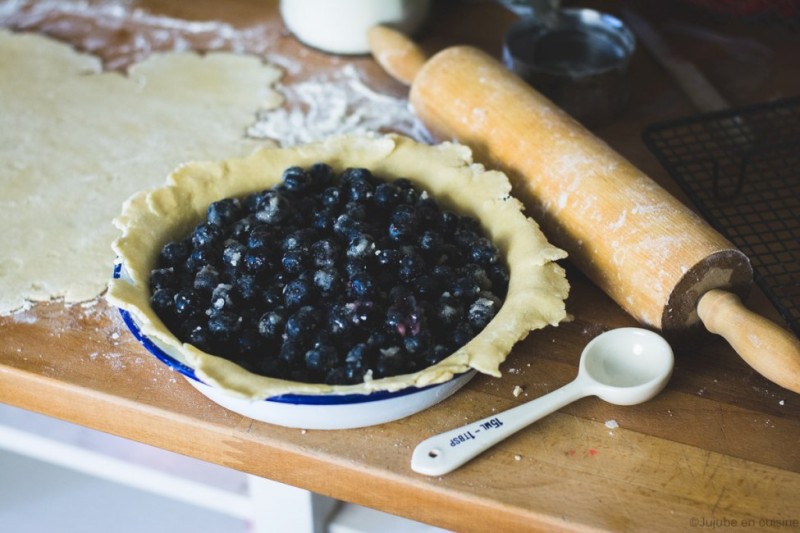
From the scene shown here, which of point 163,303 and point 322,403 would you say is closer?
point 322,403

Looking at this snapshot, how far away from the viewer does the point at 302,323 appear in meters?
0.93

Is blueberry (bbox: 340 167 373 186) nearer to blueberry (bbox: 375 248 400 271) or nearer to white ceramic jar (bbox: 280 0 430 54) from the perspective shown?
blueberry (bbox: 375 248 400 271)

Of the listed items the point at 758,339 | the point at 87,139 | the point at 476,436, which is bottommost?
the point at 87,139

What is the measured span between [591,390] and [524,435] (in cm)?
10

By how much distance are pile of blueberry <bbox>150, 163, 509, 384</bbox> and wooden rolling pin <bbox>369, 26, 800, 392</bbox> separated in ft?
0.48

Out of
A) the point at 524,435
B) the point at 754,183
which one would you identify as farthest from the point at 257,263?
the point at 754,183

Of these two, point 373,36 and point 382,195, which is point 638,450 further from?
point 373,36

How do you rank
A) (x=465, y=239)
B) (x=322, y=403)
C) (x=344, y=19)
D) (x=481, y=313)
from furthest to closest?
(x=344, y=19) → (x=465, y=239) → (x=481, y=313) → (x=322, y=403)

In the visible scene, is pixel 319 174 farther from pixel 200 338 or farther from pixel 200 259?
pixel 200 338

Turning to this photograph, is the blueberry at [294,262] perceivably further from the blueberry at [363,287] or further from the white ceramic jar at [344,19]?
the white ceramic jar at [344,19]

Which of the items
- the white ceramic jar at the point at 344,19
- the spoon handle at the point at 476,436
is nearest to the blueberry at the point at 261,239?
the spoon handle at the point at 476,436

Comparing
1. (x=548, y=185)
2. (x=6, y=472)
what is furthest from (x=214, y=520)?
(x=548, y=185)

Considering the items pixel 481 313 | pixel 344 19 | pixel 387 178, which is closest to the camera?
pixel 481 313

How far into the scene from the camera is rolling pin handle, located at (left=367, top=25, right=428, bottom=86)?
155cm
